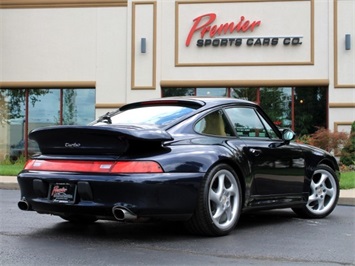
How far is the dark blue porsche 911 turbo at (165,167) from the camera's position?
455cm

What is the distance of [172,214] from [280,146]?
1.97 metres

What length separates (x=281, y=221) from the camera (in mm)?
6344

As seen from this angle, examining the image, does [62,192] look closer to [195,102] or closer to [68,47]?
[195,102]

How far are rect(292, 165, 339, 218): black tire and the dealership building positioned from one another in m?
11.1

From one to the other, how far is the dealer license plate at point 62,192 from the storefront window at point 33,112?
14330 millimetres

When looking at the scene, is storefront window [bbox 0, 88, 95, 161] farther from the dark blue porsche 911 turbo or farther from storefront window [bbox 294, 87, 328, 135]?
the dark blue porsche 911 turbo

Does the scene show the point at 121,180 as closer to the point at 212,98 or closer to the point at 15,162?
the point at 212,98

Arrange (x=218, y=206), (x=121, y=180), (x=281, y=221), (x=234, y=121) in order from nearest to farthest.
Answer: (x=121, y=180)
(x=218, y=206)
(x=234, y=121)
(x=281, y=221)

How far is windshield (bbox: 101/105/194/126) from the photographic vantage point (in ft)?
17.2

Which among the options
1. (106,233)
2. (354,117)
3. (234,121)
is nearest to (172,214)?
(106,233)

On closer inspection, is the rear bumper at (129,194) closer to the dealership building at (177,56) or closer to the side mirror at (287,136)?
the side mirror at (287,136)

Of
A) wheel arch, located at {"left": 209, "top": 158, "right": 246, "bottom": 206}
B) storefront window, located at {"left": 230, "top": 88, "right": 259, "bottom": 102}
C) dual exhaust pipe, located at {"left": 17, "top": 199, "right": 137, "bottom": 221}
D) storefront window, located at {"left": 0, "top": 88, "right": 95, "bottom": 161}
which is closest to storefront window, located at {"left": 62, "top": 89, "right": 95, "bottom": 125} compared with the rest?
storefront window, located at {"left": 0, "top": 88, "right": 95, "bottom": 161}

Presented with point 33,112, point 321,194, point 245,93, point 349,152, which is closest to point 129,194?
point 321,194

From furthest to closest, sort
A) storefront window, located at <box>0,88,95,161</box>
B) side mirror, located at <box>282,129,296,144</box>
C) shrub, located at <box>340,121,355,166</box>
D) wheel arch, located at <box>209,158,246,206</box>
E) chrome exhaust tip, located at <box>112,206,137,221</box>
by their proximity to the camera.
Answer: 1. storefront window, located at <box>0,88,95,161</box>
2. shrub, located at <box>340,121,355,166</box>
3. side mirror, located at <box>282,129,296,144</box>
4. wheel arch, located at <box>209,158,246,206</box>
5. chrome exhaust tip, located at <box>112,206,137,221</box>
